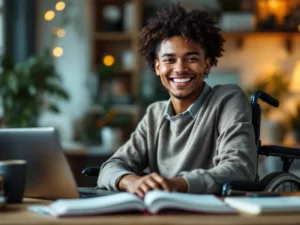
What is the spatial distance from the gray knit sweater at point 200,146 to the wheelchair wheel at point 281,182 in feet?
0.68

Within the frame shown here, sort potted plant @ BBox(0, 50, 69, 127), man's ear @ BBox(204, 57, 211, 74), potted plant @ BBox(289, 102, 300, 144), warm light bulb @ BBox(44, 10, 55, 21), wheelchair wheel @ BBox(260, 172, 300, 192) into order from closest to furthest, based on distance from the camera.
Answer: wheelchair wheel @ BBox(260, 172, 300, 192)
man's ear @ BBox(204, 57, 211, 74)
warm light bulb @ BBox(44, 10, 55, 21)
potted plant @ BBox(0, 50, 69, 127)
potted plant @ BBox(289, 102, 300, 144)

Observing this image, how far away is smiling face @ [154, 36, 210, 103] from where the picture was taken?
2445mm

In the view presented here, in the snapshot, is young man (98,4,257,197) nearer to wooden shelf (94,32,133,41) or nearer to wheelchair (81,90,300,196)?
wheelchair (81,90,300,196)

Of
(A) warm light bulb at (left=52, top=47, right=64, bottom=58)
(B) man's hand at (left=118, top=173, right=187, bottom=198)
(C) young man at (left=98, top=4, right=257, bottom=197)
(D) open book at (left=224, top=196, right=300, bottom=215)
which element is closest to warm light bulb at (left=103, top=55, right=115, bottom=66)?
(A) warm light bulb at (left=52, top=47, right=64, bottom=58)

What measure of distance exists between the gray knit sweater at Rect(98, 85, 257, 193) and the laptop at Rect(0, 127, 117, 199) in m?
0.36

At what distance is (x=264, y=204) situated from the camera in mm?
1620

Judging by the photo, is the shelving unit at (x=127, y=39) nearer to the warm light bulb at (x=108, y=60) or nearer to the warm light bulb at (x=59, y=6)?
the warm light bulb at (x=108, y=60)

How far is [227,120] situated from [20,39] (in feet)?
13.2

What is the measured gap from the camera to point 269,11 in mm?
6215

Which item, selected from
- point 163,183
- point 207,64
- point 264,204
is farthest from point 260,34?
point 264,204

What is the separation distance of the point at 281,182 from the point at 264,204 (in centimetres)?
84

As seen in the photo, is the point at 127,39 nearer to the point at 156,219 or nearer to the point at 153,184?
the point at 153,184

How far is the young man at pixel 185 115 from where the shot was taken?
2.28 m

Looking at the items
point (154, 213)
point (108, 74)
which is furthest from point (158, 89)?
point (154, 213)
